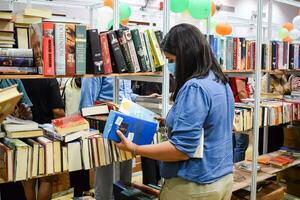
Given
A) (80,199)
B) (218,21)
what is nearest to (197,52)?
(80,199)

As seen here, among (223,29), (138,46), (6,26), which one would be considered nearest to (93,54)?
(138,46)

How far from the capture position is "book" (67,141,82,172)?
1.88m

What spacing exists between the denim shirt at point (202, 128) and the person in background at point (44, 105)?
1.63 m

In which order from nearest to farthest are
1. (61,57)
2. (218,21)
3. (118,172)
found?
(61,57) → (118,172) → (218,21)

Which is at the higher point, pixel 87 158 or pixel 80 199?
pixel 87 158

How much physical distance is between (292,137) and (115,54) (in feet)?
8.80

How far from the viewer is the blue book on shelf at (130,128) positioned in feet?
5.91

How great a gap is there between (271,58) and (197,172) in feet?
6.57

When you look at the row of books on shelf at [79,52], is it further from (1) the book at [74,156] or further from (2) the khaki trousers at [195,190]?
(2) the khaki trousers at [195,190]

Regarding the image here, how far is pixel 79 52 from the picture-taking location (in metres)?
1.86

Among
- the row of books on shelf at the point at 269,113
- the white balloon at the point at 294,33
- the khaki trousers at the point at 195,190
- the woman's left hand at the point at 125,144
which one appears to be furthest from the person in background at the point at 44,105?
the white balloon at the point at 294,33

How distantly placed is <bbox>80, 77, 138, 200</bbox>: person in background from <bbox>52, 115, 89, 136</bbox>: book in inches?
32.9

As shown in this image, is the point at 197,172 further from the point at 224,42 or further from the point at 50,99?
the point at 50,99

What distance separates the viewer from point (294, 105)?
3545 mm
